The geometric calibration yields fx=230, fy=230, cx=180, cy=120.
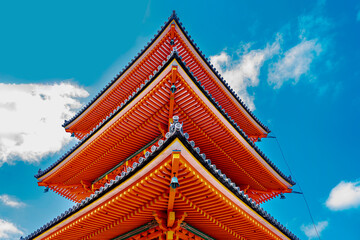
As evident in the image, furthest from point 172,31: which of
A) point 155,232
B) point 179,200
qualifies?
point 155,232

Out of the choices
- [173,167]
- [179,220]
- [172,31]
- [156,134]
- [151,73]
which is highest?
[172,31]

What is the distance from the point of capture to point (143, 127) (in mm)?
9250

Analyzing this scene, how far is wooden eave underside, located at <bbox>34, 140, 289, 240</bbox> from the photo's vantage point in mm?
5344

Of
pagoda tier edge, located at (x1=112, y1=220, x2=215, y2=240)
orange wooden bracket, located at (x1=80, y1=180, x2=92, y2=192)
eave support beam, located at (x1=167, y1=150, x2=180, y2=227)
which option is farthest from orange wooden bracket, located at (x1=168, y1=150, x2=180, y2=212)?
orange wooden bracket, located at (x1=80, y1=180, x2=92, y2=192)

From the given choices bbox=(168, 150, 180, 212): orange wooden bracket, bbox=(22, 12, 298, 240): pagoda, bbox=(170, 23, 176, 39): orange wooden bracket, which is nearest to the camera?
bbox=(168, 150, 180, 212): orange wooden bracket

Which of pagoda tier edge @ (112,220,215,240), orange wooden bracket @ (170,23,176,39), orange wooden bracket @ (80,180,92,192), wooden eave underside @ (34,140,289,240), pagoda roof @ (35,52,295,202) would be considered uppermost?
orange wooden bracket @ (170,23,176,39)

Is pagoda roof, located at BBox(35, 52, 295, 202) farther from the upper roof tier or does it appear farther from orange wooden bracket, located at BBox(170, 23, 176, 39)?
orange wooden bracket, located at BBox(170, 23, 176, 39)

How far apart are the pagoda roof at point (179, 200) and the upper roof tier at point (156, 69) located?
7592mm

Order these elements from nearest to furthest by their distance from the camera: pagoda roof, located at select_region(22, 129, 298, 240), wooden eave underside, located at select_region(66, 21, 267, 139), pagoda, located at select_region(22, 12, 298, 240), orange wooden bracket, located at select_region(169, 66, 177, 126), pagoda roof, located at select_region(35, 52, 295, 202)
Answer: pagoda roof, located at select_region(22, 129, 298, 240), pagoda, located at select_region(22, 12, 298, 240), orange wooden bracket, located at select_region(169, 66, 177, 126), pagoda roof, located at select_region(35, 52, 295, 202), wooden eave underside, located at select_region(66, 21, 267, 139)

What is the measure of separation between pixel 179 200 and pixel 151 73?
850 cm

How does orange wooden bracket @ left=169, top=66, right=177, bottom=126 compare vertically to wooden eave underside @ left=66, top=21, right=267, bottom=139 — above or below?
A: below

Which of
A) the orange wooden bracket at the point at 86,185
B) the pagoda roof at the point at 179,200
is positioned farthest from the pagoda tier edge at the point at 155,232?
the orange wooden bracket at the point at 86,185

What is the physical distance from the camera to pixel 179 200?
5.91 m

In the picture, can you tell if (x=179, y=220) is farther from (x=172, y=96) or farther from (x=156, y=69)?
(x=156, y=69)
